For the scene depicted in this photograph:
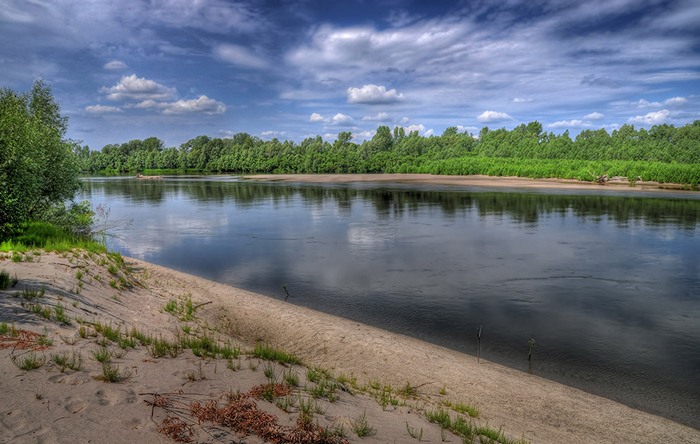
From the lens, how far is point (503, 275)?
30.8 metres

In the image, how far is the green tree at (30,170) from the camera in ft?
75.8

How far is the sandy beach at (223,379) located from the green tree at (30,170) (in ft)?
17.6

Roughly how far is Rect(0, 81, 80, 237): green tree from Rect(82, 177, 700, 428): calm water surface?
807 cm

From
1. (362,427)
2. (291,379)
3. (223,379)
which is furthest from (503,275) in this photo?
(223,379)

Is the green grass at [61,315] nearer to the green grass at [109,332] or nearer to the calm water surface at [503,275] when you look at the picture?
the green grass at [109,332]

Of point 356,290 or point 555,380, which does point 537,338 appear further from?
point 356,290

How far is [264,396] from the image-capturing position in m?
10.7

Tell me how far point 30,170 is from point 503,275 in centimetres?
3195

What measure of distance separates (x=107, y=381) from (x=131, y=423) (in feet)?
7.13

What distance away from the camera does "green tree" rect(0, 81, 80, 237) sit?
23.1m

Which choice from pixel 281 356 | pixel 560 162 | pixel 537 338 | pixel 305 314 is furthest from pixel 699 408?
pixel 560 162

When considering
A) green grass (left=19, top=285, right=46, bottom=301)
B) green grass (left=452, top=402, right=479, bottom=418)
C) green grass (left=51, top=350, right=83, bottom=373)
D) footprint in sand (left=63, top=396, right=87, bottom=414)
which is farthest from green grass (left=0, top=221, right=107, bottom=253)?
green grass (left=452, top=402, right=479, bottom=418)

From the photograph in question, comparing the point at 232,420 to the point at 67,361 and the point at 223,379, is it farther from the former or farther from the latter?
the point at 67,361

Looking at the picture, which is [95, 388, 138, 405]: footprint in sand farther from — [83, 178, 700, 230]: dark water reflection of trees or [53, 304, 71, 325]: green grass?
[83, 178, 700, 230]: dark water reflection of trees
